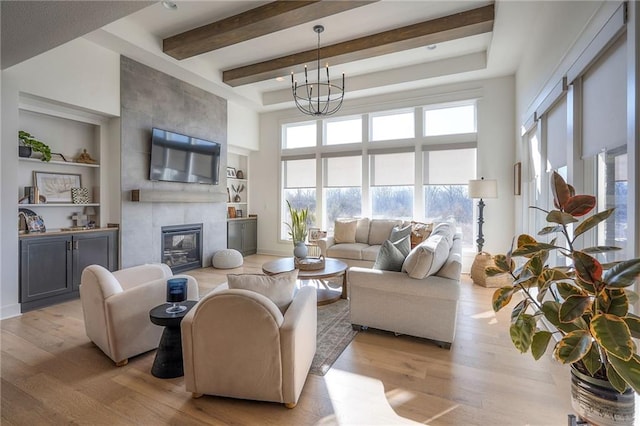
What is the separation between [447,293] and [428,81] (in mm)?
3966

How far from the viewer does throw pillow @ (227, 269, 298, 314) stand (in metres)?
1.94

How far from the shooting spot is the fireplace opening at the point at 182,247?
5.03 m

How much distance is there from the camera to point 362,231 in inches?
215

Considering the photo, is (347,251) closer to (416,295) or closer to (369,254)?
(369,254)

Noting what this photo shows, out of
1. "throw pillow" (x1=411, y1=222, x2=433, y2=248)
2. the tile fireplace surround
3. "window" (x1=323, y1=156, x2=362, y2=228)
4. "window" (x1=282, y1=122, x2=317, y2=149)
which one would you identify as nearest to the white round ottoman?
the tile fireplace surround

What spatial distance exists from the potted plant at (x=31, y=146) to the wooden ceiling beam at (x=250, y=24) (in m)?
1.99

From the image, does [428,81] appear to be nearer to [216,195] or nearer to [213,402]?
[216,195]

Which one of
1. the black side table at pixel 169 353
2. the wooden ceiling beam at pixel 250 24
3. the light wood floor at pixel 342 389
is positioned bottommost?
the light wood floor at pixel 342 389

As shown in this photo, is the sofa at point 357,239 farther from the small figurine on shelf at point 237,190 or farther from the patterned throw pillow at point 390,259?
the small figurine on shelf at point 237,190

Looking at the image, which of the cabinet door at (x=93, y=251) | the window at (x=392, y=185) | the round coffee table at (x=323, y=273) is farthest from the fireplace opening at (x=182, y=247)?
the window at (x=392, y=185)

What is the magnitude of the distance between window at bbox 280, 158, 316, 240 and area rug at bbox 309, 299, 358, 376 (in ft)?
10.7

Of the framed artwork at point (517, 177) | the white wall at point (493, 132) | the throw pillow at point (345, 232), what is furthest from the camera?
the throw pillow at point (345, 232)

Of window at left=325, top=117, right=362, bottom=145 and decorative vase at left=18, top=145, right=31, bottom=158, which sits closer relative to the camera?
decorative vase at left=18, top=145, right=31, bottom=158

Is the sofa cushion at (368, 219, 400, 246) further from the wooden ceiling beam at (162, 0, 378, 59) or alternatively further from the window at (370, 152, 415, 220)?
the wooden ceiling beam at (162, 0, 378, 59)
